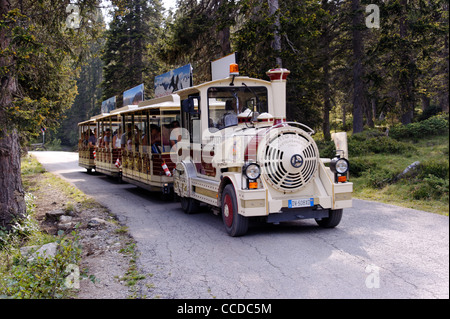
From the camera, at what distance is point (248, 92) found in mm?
9156

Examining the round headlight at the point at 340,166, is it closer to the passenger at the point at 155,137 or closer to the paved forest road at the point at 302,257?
the paved forest road at the point at 302,257

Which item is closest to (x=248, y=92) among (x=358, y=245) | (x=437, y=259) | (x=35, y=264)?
(x=358, y=245)

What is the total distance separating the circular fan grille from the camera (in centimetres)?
732

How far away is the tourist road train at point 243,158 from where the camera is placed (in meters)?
7.29

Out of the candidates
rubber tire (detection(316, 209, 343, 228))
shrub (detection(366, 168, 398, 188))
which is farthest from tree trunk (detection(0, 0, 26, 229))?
shrub (detection(366, 168, 398, 188))

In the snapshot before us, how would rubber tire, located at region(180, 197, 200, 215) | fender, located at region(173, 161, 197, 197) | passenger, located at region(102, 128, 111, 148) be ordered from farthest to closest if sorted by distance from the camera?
passenger, located at region(102, 128, 111, 148) < rubber tire, located at region(180, 197, 200, 215) < fender, located at region(173, 161, 197, 197)

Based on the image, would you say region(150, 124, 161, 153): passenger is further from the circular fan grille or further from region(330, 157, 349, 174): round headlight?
region(330, 157, 349, 174): round headlight

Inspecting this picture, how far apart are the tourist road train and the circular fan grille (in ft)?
0.06

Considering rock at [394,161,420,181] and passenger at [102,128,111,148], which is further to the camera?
passenger at [102,128,111,148]

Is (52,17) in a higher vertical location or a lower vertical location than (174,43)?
lower
